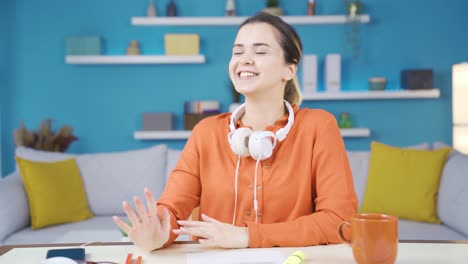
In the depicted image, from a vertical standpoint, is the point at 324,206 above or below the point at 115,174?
above

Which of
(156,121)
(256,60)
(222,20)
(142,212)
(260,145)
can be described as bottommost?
(156,121)

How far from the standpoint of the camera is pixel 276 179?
5.00 feet

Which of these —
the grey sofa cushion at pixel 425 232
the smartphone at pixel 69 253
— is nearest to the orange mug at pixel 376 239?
the smartphone at pixel 69 253

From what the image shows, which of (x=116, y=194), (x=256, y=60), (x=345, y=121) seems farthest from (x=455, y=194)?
(x=116, y=194)

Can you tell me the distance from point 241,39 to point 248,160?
1.12ft

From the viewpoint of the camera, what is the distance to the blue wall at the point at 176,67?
A: 471 centimetres

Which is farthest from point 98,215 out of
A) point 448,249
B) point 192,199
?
point 448,249

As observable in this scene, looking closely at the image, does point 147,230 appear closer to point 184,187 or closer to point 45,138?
point 184,187

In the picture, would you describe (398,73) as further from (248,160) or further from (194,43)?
(248,160)

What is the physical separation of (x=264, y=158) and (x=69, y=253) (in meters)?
0.55

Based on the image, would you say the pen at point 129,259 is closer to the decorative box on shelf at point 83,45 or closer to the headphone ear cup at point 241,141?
the headphone ear cup at point 241,141

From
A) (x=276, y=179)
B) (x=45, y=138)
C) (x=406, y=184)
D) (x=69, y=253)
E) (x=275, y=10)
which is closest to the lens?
(x=69, y=253)

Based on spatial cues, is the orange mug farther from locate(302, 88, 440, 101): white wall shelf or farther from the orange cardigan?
locate(302, 88, 440, 101): white wall shelf

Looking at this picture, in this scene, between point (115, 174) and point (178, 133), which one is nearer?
point (115, 174)
